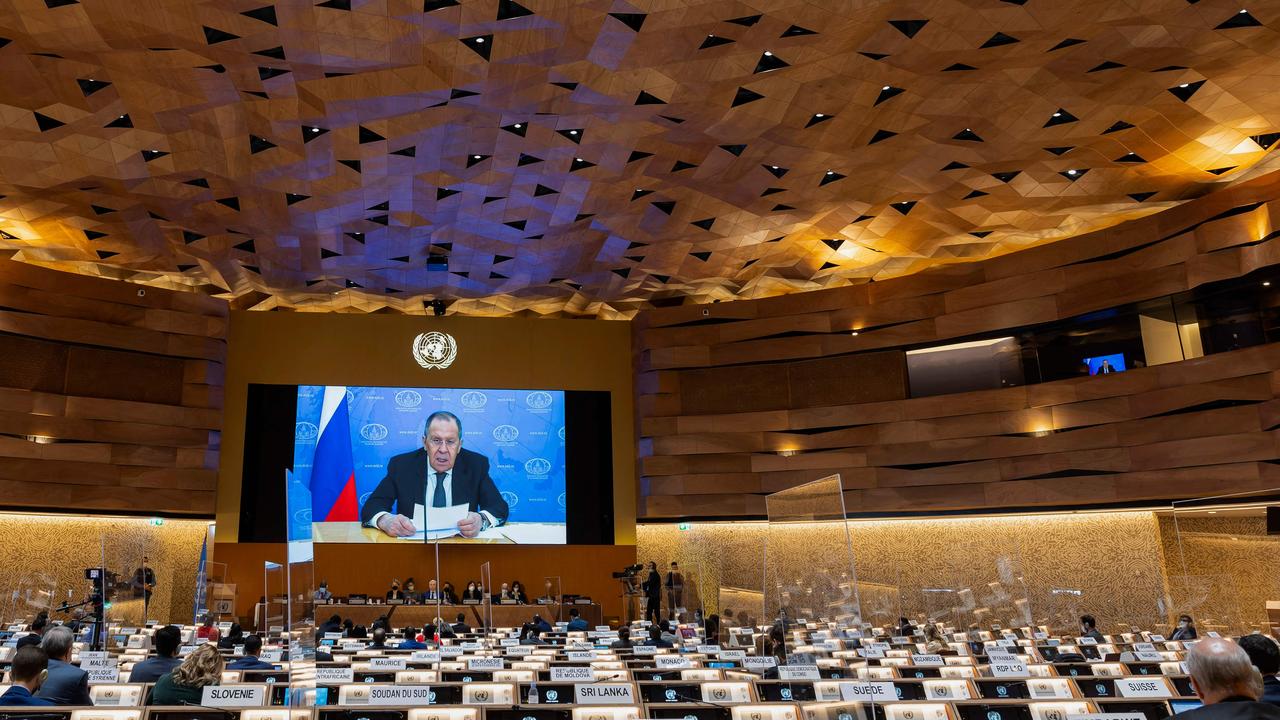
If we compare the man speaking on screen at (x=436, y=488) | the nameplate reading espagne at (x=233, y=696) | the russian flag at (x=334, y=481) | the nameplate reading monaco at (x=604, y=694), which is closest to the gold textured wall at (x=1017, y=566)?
the man speaking on screen at (x=436, y=488)

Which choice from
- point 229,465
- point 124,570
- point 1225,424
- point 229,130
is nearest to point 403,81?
point 229,130

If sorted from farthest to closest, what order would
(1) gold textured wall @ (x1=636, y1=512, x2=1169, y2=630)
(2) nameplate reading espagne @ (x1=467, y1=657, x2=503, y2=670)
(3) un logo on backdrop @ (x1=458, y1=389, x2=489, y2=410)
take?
(3) un logo on backdrop @ (x1=458, y1=389, x2=489, y2=410)
(1) gold textured wall @ (x1=636, y1=512, x2=1169, y2=630)
(2) nameplate reading espagne @ (x1=467, y1=657, x2=503, y2=670)

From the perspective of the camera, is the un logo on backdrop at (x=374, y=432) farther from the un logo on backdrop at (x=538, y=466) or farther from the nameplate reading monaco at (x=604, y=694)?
the nameplate reading monaco at (x=604, y=694)

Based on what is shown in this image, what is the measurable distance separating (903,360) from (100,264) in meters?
18.2

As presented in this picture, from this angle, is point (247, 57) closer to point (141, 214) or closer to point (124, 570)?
point (141, 214)

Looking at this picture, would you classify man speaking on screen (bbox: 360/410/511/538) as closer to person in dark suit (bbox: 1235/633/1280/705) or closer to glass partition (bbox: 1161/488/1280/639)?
glass partition (bbox: 1161/488/1280/639)

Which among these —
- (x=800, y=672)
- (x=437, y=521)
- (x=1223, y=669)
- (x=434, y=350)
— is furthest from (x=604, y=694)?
(x=434, y=350)

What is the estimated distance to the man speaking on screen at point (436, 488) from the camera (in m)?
20.9

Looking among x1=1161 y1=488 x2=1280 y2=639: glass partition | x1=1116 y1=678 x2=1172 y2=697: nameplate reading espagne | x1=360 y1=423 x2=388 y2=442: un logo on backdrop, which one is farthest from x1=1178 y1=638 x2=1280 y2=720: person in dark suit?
x1=360 y1=423 x2=388 y2=442: un logo on backdrop

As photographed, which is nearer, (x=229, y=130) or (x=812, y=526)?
(x=812, y=526)

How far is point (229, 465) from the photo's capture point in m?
21.0

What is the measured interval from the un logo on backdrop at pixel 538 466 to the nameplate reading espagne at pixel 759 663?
45.3 ft

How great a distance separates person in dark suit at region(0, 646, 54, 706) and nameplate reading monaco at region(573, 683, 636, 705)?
292 centimetres

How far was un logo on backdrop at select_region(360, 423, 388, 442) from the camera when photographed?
2123 centimetres
